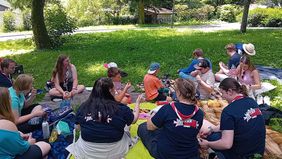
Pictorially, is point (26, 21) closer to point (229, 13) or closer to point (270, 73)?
point (229, 13)

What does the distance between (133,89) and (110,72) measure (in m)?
2.24

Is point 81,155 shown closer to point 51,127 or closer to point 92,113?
point 92,113

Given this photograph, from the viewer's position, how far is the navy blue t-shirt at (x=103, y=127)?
3.83 metres

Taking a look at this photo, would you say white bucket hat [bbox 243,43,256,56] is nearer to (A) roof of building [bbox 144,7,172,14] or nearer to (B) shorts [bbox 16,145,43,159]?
Answer: (B) shorts [bbox 16,145,43,159]

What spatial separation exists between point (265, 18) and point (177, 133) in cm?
2499

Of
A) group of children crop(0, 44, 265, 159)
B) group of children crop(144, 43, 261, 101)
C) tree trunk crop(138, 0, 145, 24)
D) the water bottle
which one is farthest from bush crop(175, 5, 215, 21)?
group of children crop(0, 44, 265, 159)

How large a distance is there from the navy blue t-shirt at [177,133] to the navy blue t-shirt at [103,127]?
1.43 feet

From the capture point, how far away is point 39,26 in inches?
561

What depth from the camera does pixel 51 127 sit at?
5055mm

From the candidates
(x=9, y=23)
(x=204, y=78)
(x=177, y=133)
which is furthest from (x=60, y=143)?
(x=9, y=23)

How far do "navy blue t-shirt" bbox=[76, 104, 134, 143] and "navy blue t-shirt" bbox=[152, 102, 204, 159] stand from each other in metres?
0.44

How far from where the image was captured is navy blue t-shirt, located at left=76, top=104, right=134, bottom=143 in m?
3.83

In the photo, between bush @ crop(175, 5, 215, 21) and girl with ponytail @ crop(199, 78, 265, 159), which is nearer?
girl with ponytail @ crop(199, 78, 265, 159)

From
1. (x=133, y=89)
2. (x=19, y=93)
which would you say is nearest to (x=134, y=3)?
(x=133, y=89)
